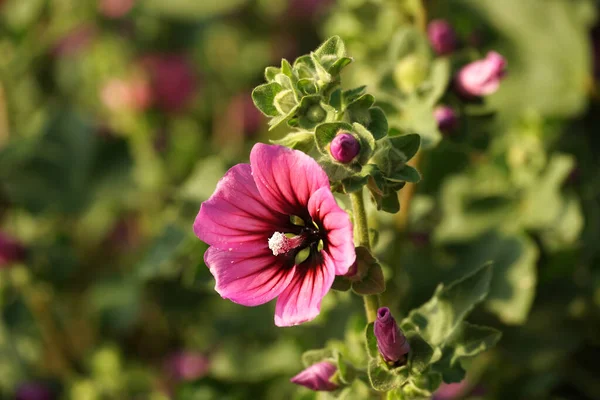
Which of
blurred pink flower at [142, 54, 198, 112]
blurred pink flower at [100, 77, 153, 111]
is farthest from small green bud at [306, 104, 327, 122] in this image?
blurred pink flower at [142, 54, 198, 112]

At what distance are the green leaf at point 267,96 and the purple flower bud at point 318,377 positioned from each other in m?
0.43

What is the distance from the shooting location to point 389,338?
120cm

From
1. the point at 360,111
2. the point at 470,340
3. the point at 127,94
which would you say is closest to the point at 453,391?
the point at 470,340

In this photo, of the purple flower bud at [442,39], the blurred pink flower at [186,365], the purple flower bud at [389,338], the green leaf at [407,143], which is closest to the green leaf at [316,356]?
the purple flower bud at [389,338]

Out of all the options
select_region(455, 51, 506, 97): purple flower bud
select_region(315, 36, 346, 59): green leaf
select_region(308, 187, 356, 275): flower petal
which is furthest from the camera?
select_region(455, 51, 506, 97): purple flower bud

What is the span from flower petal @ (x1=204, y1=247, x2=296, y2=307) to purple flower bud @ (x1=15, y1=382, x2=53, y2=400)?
1.40m

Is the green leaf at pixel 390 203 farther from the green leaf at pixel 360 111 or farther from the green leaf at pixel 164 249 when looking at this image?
the green leaf at pixel 164 249

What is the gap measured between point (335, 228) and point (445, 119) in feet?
2.03

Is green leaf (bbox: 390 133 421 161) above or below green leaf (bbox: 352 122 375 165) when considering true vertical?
below

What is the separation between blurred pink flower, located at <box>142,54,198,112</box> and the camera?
3371mm

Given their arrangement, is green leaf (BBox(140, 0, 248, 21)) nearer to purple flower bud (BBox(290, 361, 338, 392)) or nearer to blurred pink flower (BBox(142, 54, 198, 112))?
blurred pink flower (BBox(142, 54, 198, 112))

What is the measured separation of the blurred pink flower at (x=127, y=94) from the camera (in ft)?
10.4

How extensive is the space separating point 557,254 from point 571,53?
1.02m

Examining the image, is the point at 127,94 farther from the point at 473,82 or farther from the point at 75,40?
the point at 473,82
